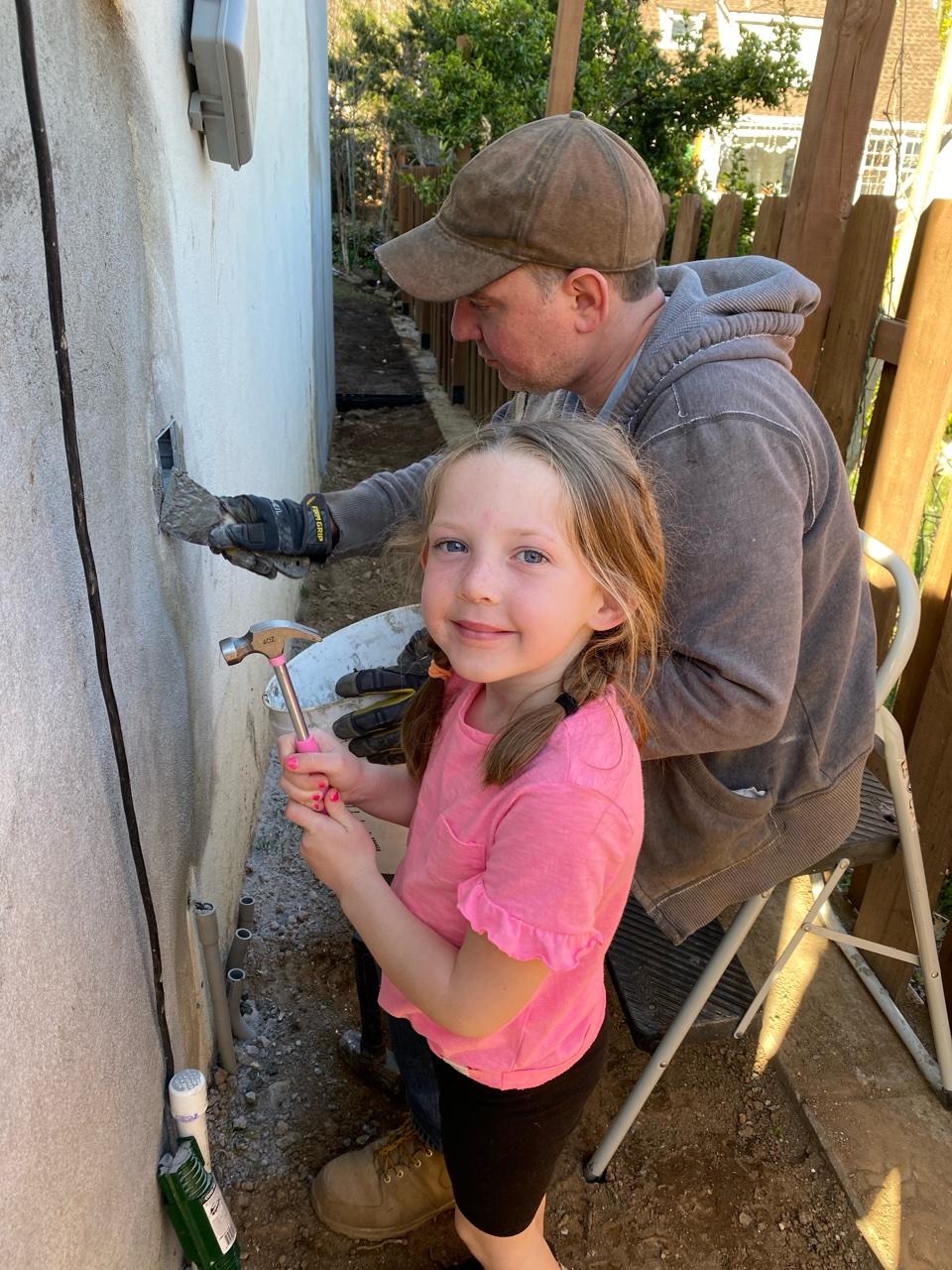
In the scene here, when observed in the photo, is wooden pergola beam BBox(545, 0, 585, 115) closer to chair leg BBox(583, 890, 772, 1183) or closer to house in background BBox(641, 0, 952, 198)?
chair leg BBox(583, 890, 772, 1183)

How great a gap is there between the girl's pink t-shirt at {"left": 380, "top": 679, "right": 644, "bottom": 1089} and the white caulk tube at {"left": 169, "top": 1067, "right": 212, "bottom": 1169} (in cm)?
35

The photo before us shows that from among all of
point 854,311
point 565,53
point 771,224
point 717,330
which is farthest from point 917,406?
point 565,53

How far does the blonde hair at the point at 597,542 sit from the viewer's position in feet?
4.05

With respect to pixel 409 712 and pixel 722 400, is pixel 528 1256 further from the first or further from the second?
pixel 722 400

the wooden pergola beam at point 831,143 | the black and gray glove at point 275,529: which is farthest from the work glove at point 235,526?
the wooden pergola beam at point 831,143

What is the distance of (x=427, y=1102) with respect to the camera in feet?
6.15

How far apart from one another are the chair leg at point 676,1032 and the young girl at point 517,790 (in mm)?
515

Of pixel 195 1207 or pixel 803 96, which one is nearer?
pixel 195 1207

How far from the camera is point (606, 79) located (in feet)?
24.9

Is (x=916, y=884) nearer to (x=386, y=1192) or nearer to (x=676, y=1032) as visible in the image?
(x=676, y=1032)

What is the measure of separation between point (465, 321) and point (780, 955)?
155 centimetres

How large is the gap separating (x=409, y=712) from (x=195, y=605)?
0.60 meters

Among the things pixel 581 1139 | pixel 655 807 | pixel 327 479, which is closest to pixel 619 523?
pixel 655 807

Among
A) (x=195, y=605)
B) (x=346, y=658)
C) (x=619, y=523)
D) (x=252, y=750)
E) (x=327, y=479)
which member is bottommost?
(x=327, y=479)
